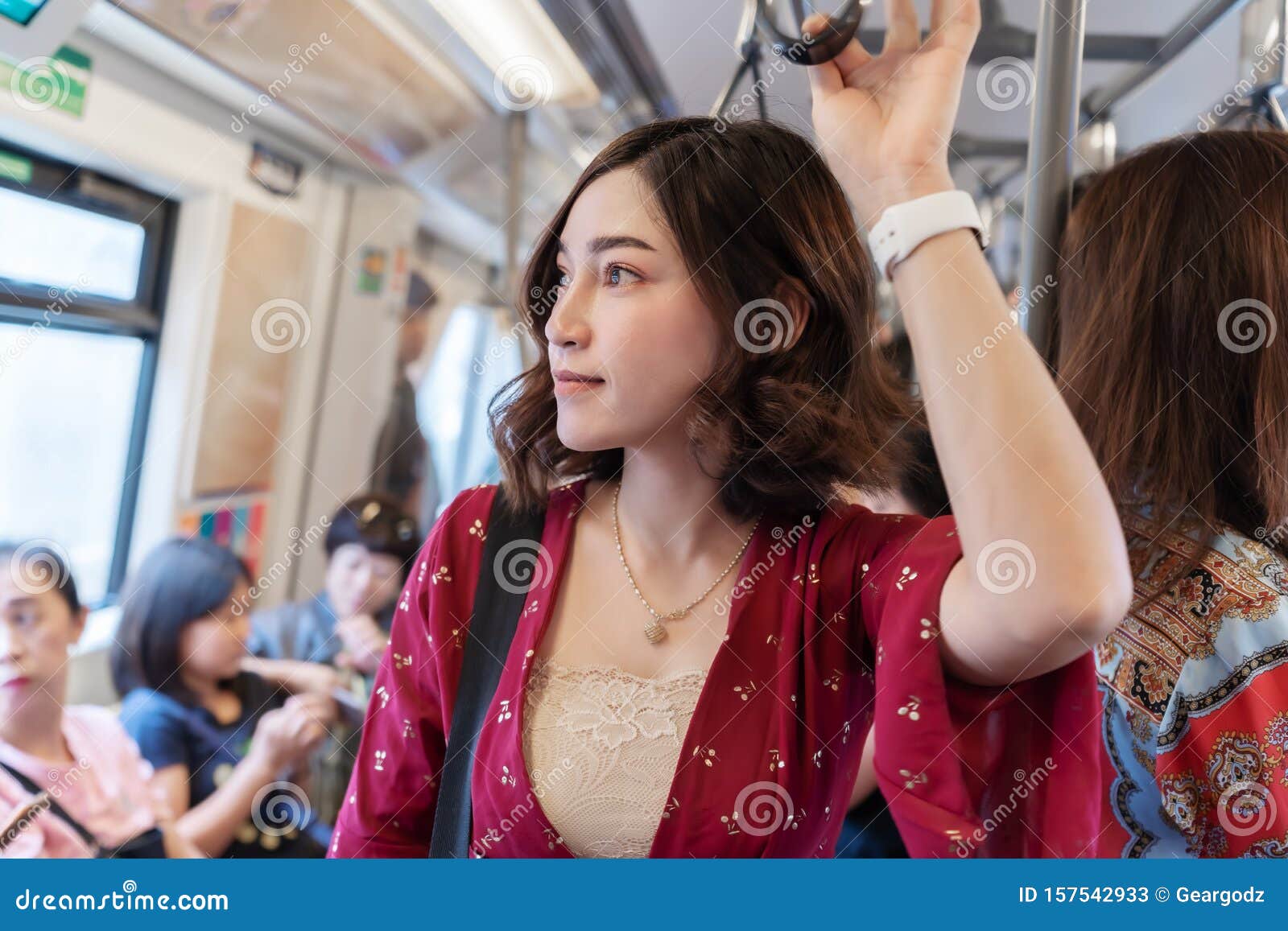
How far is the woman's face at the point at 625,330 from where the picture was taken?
0.86 metres

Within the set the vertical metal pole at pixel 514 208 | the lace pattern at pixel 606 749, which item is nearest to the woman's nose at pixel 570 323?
the lace pattern at pixel 606 749

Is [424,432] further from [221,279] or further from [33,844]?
[33,844]

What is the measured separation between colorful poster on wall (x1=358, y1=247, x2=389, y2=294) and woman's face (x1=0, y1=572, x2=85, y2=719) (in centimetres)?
153

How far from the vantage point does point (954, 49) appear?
73 centimetres

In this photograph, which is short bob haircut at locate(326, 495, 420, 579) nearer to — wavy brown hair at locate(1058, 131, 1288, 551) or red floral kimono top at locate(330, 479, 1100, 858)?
red floral kimono top at locate(330, 479, 1100, 858)

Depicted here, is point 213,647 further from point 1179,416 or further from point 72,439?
point 1179,416

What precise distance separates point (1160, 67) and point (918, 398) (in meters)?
0.50

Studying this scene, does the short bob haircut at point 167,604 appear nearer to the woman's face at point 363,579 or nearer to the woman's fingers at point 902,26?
the woman's face at point 363,579

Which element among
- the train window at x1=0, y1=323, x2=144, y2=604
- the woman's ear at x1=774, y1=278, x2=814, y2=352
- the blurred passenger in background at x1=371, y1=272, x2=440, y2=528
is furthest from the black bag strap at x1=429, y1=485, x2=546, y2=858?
the blurred passenger in background at x1=371, y1=272, x2=440, y2=528

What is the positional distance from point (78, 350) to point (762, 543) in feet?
6.45

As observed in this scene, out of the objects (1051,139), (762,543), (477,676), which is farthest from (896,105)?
(477,676)

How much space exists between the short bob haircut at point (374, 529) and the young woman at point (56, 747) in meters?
0.65

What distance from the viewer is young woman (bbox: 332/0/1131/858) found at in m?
0.67

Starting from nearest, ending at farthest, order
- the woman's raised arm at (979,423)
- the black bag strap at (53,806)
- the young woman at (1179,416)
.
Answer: the woman's raised arm at (979,423), the young woman at (1179,416), the black bag strap at (53,806)
